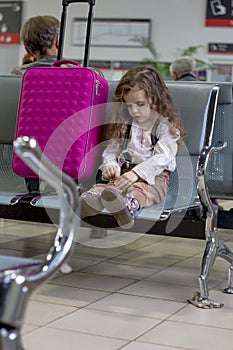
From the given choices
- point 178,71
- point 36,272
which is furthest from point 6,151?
point 178,71

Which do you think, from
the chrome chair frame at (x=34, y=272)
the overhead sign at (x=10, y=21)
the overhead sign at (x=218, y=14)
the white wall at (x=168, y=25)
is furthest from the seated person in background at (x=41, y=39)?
the overhead sign at (x=10, y=21)

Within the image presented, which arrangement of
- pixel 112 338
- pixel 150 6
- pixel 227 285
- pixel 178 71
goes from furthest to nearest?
pixel 150 6
pixel 178 71
pixel 227 285
pixel 112 338

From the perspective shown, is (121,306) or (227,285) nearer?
(121,306)

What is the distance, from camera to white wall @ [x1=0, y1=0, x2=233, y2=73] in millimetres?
12180

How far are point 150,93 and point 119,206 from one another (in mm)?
701

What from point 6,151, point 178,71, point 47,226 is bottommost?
point 47,226

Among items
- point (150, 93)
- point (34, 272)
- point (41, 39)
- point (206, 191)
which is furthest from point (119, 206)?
point (41, 39)

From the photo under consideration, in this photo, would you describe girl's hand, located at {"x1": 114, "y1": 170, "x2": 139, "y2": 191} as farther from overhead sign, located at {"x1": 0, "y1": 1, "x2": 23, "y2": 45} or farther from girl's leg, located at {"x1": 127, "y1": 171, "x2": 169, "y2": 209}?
overhead sign, located at {"x1": 0, "y1": 1, "x2": 23, "y2": 45}

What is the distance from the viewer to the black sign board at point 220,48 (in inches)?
475

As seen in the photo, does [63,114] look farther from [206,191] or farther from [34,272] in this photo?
[34,272]

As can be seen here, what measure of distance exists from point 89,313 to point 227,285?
933 mm

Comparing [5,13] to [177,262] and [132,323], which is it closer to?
[177,262]

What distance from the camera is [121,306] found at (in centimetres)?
309

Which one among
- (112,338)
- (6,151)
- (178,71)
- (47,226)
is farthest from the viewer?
(178,71)
